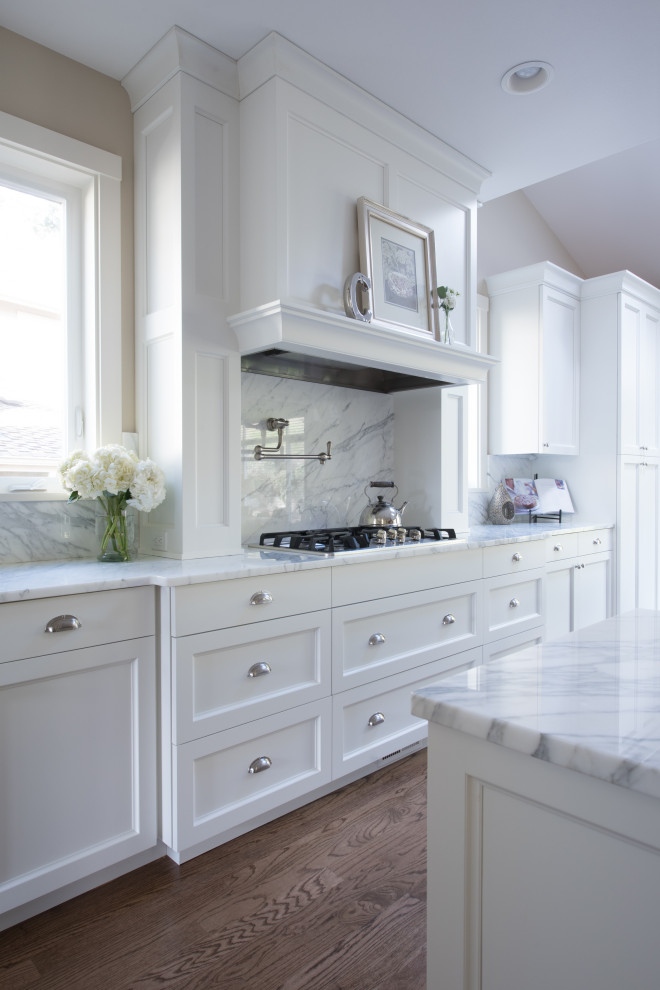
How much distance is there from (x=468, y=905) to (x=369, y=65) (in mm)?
2627

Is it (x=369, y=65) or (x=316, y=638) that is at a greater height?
(x=369, y=65)

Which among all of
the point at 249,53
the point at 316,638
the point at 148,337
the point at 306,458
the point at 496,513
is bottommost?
the point at 316,638

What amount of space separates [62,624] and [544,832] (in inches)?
52.0

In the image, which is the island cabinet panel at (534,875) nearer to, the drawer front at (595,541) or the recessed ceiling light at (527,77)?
the recessed ceiling light at (527,77)

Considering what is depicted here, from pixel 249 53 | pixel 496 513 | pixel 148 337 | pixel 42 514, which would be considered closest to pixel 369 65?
pixel 249 53

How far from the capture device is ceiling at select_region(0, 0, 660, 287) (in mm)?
2045

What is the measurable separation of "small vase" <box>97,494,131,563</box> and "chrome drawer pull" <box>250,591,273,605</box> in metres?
0.52

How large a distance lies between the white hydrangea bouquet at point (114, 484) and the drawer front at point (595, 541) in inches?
108

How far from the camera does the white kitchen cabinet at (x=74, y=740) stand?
5.13ft

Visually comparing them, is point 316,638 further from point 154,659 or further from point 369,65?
point 369,65

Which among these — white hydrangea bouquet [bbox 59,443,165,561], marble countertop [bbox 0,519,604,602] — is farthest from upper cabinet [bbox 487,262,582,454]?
white hydrangea bouquet [bbox 59,443,165,561]

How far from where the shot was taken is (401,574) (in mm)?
2459

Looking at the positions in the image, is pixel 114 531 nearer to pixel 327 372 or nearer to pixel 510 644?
pixel 327 372

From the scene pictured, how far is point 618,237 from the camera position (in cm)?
481
